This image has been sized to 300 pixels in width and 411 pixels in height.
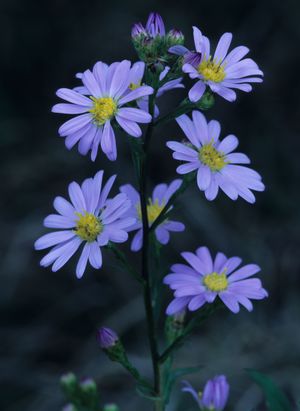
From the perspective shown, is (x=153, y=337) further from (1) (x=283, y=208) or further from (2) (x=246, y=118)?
(2) (x=246, y=118)

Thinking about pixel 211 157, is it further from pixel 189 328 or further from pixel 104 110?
pixel 189 328

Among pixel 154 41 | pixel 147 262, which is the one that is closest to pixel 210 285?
pixel 147 262

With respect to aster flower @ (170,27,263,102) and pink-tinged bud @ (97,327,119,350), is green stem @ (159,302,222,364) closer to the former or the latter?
pink-tinged bud @ (97,327,119,350)

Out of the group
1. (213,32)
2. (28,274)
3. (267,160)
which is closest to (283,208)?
(267,160)

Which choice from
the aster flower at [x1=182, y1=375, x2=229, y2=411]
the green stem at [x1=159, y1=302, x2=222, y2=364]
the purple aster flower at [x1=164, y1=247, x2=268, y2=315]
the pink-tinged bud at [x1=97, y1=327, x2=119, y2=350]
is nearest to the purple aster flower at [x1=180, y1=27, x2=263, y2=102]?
the purple aster flower at [x1=164, y1=247, x2=268, y2=315]

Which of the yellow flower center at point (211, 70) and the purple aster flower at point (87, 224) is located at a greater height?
the yellow flower center at point (211, 70)

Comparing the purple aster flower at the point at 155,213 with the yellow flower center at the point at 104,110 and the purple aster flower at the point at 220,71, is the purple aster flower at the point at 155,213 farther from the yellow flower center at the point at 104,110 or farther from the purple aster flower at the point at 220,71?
the purple aster flower at the point at 220,71

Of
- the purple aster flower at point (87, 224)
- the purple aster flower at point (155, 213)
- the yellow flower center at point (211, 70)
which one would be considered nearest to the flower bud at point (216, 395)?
the purple aster flower at point (155, 213)
